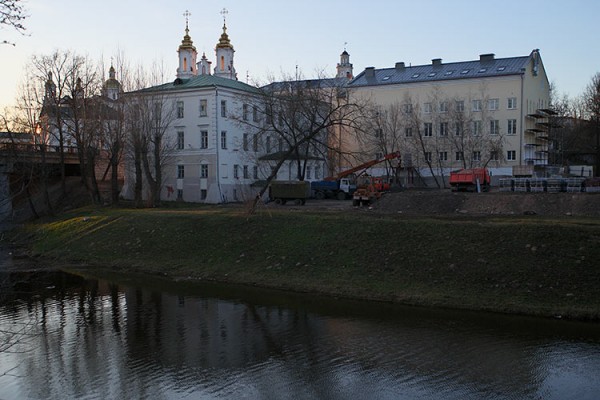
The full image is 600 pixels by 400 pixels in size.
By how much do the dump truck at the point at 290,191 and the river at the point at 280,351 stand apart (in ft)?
72.0

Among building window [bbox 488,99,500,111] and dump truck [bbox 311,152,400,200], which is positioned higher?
building window [bbox 488,99,500,111]

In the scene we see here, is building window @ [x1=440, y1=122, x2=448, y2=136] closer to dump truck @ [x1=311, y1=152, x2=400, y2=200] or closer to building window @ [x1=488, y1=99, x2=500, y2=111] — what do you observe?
building window @ [x1=488, y1=99, x2=500, y2=111]

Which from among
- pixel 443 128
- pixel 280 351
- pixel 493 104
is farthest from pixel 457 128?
pixel 280 351

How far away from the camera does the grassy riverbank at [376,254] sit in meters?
21.4

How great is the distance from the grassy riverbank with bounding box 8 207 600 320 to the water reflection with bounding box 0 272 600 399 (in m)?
1.68

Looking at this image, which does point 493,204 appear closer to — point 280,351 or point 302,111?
point 302,111

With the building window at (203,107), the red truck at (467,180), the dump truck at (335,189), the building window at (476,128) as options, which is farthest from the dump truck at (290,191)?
the building window at (476,128)

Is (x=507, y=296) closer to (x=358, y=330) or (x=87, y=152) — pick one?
(x=358, y=330)

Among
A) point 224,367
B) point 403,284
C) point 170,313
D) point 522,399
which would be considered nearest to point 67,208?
point 170,313

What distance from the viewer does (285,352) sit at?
16.7 m

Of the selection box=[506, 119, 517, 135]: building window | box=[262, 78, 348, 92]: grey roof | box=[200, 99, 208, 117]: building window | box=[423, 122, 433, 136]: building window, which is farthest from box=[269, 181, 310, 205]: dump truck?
box=[506, 119, 517, 135]: building window

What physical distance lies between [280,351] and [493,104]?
53.0 metres

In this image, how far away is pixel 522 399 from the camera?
13164 millimetres

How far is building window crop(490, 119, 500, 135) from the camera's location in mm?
63594
